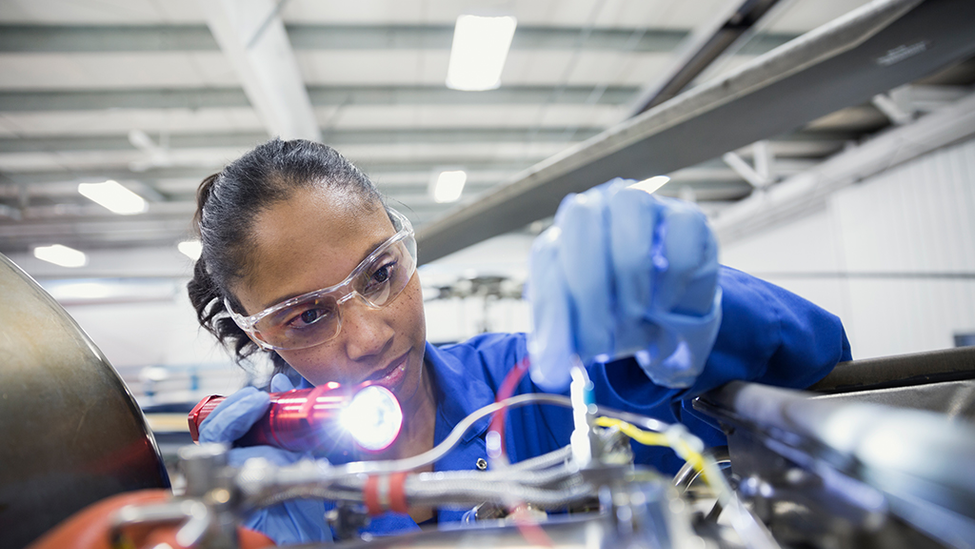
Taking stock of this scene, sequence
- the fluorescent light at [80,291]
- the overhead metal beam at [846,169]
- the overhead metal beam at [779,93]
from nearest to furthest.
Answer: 1. the overhead metal beam at [779,93]
2. the overhead metal beam at [846,169]
3. the fluorescent light at [80,291]

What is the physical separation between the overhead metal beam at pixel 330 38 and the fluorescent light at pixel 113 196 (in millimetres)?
1696

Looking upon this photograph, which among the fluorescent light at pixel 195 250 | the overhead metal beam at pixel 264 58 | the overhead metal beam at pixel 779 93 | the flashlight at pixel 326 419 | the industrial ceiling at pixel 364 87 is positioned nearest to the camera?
the flashlight at pixel 326 419

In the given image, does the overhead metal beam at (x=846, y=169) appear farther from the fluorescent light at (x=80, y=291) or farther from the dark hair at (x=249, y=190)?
the fluorescent light at (x=80, y=291)

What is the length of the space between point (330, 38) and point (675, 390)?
11.8 ft

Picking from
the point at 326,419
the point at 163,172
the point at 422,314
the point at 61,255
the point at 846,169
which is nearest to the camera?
the point at 326,419

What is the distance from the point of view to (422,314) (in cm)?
93

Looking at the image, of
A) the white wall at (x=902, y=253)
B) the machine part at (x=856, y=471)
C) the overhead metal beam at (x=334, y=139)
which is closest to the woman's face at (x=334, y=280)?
the machine part at (x=856, y=471)

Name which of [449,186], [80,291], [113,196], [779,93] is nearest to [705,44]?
[779,93]

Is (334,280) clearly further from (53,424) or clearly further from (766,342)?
(766,342)

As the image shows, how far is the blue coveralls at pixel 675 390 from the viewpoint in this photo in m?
0.63

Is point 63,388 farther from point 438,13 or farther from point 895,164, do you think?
point 895,164

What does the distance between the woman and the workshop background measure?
1.95ft

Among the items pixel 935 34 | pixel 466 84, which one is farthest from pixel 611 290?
pixel 466 84

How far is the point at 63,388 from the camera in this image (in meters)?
0.55
